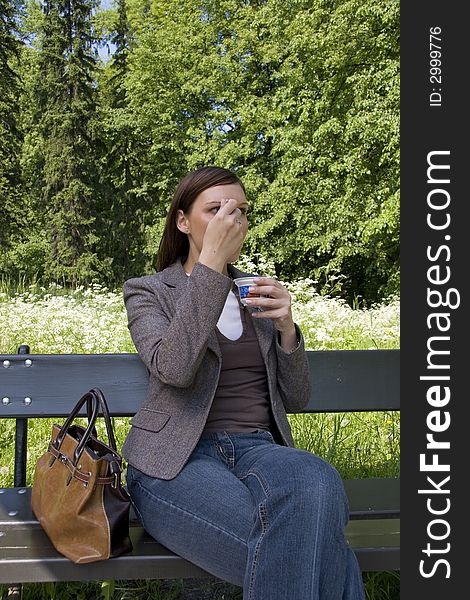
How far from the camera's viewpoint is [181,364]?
1.93 metres

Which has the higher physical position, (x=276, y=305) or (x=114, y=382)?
(x=276, y=305)


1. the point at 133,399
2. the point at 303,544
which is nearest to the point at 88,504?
the point at 303,544

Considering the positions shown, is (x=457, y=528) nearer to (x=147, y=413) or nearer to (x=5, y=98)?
(x=147, y=413)

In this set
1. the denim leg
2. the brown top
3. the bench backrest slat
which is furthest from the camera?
the bench backrest slat

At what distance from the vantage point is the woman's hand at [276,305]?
200cm

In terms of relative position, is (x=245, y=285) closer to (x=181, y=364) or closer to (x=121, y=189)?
(x=181, y=364)

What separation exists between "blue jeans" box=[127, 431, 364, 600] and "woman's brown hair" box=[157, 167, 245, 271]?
0.64 metres

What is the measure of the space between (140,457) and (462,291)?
0.98m

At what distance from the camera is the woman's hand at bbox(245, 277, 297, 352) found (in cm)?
200

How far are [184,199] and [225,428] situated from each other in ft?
2.26

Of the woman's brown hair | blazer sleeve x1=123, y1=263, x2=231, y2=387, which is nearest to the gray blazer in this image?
blazer sleeve x1=123, y1=263, x2=231, y2=387

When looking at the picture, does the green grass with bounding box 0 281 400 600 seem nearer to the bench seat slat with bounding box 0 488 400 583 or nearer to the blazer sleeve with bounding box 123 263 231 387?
the bench seat slat with bounding box 0 488 400 583

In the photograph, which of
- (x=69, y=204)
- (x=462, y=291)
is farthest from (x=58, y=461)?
(x=69, y=204)

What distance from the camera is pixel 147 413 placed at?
2084mm
